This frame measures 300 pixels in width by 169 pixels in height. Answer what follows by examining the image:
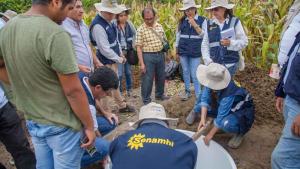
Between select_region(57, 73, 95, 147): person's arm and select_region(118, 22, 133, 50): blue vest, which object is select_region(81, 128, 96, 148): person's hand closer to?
select_region(57, 73, 95, 147): person's arm

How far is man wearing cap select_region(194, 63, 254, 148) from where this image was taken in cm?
328

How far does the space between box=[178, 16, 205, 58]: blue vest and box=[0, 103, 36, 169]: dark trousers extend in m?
2.36

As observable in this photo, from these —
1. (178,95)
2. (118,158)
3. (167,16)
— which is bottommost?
(178,95)

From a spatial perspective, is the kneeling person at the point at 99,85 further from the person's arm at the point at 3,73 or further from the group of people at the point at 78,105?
the person's arm at the point at 3,73

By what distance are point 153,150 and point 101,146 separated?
136 cm

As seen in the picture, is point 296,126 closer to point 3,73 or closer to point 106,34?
point 3,73

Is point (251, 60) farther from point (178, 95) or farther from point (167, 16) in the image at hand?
point (167, 16)

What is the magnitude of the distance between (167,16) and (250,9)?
1505 millimetres

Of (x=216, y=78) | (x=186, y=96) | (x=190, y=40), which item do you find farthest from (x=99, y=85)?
(x=186, y=96)

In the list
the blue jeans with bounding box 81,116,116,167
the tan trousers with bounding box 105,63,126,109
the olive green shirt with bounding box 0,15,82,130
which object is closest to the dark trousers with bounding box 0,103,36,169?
the blue jeans with bounding box 81,116,116,167

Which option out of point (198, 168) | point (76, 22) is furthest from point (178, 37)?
point (198, 168)

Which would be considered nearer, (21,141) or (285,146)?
(285,146)

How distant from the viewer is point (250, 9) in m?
6.36

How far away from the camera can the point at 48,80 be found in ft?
6.68
